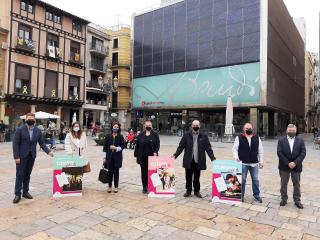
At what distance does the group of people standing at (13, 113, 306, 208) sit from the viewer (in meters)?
6.10

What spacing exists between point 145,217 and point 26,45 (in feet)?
95.7

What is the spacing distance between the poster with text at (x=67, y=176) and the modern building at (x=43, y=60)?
25.3 meters

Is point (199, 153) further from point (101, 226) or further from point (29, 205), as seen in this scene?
point (29, 205)

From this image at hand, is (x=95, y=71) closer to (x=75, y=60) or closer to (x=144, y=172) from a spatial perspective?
(x=75, y=60)

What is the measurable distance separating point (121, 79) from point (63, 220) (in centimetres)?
→ 4434

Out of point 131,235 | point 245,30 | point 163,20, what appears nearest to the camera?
point 131,235

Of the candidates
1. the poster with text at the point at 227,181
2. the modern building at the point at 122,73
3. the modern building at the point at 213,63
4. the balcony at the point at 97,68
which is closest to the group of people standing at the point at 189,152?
the poster with text at the point at 227,181

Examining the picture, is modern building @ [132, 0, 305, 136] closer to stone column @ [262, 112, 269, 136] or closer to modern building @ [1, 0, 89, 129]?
stone column @ [262, 112, 269, 136]

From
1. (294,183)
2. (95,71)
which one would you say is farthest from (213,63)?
(294,183)

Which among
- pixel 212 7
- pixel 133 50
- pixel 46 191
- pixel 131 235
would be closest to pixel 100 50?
pixel 133 50

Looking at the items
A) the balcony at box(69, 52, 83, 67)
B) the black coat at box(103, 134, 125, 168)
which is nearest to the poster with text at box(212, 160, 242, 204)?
the black coat at box(103, 134, 125, 168)

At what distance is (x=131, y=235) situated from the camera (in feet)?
14.6

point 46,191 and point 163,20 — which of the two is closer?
point 46,191

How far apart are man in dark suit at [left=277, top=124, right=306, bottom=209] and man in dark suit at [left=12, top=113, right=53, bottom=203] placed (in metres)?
5.23
